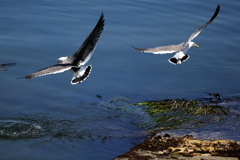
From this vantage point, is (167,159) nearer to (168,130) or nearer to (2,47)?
(168,130)

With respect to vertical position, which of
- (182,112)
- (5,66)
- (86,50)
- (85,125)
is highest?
(86,50)

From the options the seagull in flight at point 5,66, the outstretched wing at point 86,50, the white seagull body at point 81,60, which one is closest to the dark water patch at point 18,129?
the white seagull body at point 81,60

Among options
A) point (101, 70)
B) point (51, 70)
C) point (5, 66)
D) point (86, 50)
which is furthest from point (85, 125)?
point (5, 66)

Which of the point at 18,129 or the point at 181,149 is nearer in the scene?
the point at 181,149

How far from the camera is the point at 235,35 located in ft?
40.8

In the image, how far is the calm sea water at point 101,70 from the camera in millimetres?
7078

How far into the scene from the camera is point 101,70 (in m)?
9.99

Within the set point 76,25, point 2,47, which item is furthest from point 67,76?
point 76,25

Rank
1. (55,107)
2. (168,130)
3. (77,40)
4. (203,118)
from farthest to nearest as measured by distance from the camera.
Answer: (77,40)
(55,107)
(203,118)
(168,130)

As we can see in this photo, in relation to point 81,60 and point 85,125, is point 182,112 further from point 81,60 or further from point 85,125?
point 81,60

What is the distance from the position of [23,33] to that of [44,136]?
4709 mm

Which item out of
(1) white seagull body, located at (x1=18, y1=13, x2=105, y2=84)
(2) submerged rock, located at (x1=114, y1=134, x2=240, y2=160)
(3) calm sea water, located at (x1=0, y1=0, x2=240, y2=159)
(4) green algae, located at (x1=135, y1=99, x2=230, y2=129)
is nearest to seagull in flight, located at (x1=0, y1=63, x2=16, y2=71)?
(3) calm sea water, located at (x1=0, y1=0, x2=240, y2=159)

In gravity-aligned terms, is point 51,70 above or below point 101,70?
below

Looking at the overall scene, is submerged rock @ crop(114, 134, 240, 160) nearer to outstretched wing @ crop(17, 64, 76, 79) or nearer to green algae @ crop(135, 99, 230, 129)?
green algae @ crop(135, 99, 230, 129)
